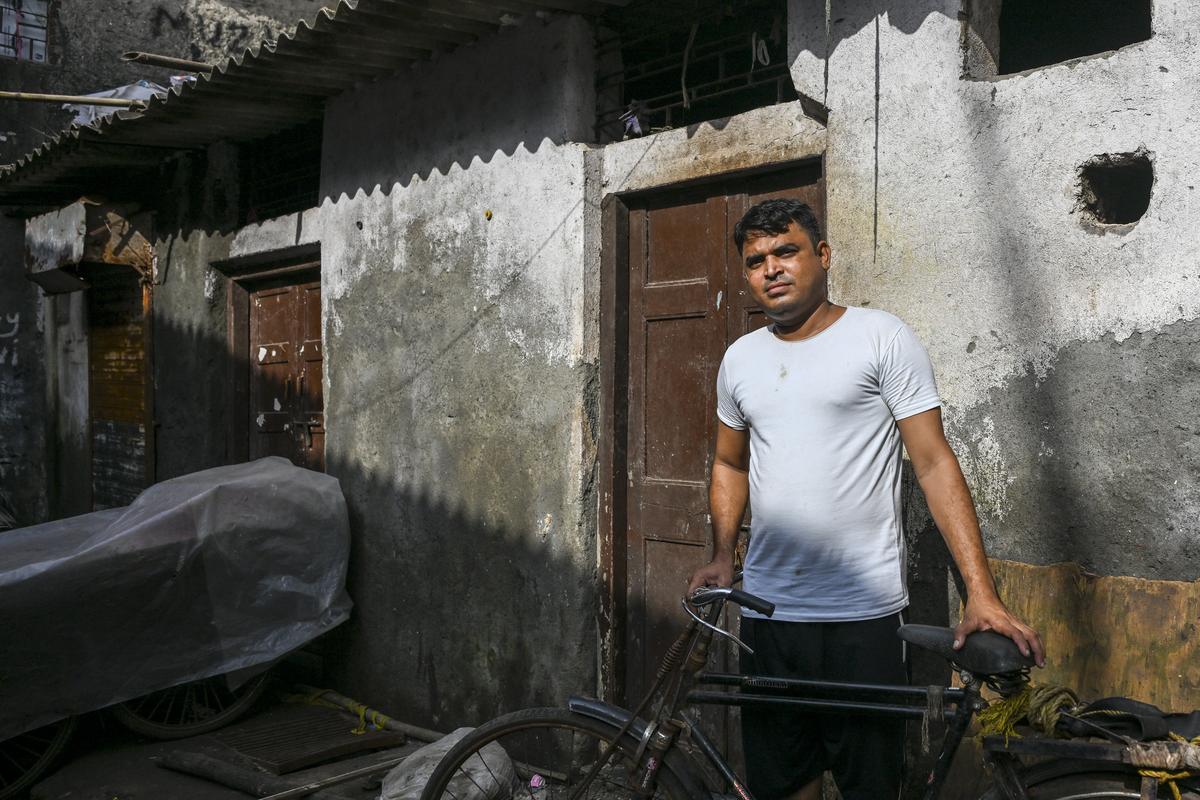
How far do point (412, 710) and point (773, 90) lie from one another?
3.52m

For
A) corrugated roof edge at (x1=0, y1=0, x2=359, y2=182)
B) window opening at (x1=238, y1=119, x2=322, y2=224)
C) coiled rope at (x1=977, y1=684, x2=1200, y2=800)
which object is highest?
corrugated roof edge at (x1=0, y1=0, x2=359, y2=182)

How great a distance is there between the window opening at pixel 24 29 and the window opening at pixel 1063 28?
28.0 feet

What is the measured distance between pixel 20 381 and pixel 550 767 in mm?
7800

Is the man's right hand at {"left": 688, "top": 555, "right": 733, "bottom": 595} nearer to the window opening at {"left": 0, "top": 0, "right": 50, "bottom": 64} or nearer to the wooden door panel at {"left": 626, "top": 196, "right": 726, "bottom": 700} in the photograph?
the wooden door panel at {"left": 626, "top": 196, "right": 726, "bottom": 700}

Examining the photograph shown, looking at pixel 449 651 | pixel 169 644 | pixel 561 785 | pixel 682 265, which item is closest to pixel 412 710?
pixel 449 651

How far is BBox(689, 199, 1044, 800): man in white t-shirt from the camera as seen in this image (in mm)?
2549

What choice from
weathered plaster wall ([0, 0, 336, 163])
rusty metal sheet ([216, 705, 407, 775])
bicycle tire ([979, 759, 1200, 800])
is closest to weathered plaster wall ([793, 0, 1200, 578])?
bicycle tire ([979, 759, 1200, 800])

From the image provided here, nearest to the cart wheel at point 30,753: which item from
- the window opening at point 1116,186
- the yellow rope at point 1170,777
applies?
the yellow rope at point 1170,777

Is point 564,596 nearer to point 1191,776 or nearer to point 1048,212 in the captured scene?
point 1048,212

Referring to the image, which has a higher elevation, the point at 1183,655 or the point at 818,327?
the point at 818,327

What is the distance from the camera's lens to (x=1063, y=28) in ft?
15.5

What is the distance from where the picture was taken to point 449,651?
16.8 ft

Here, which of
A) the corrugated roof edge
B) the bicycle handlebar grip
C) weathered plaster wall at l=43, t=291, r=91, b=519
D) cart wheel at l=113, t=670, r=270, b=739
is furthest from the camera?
weathered plaster wall at l=43, t=291, r=91, b=519

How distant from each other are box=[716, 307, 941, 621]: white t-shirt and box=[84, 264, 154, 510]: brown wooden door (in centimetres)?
619
